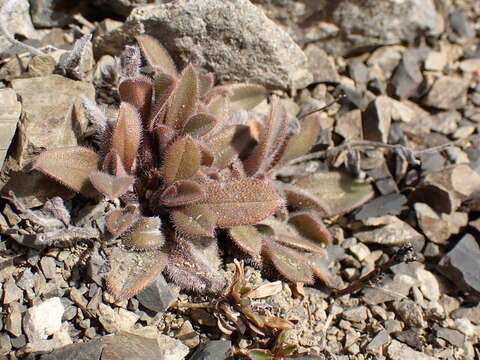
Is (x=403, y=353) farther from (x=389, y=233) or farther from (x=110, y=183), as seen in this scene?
(x=110, y=183)

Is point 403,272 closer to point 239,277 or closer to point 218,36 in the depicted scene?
point 239,277

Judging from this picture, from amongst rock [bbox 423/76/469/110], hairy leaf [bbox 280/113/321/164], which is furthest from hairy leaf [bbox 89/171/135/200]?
rock [bbox 423/76/469/110]

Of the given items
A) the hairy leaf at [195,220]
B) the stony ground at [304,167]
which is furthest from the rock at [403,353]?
the hairy leaf at [195,220]

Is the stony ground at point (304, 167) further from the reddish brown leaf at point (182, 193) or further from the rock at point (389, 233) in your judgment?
the reddish brown leaf at point (182, 193)

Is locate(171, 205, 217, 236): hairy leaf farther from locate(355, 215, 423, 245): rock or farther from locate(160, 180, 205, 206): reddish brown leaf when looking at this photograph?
locate(355, 215, 423, 245): rock

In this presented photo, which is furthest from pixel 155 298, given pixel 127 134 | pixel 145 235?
pixel 127 134
